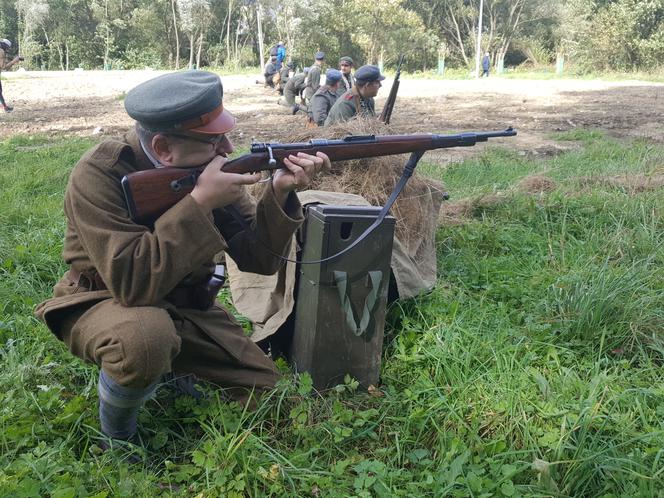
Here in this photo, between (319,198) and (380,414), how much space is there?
1561 millimetres

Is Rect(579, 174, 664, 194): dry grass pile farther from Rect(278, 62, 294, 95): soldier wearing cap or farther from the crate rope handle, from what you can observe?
Rect(278, 62, 294, 95): soldier wearing cap

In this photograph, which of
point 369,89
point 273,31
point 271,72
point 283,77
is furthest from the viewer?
point 273,31

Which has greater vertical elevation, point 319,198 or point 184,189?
point 184,189

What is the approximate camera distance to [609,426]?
98.8 inches

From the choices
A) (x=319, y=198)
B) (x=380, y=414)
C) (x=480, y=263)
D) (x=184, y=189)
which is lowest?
(x=380, y=414)

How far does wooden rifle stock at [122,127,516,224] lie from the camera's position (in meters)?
2.48

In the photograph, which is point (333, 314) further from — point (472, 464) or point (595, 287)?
point (595, 287)

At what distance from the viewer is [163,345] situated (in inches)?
94.0

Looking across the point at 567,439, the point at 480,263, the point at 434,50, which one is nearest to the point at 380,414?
the point at 567,439

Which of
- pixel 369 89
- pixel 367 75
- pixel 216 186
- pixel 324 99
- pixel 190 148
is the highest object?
pixel 367 75

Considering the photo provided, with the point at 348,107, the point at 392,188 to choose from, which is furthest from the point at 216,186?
the point at 348,107

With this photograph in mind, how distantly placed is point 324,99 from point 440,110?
8.01m

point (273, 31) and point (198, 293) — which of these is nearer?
point (198, 293)

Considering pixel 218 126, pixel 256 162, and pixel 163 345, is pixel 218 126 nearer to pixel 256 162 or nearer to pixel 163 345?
pixel 256 162
